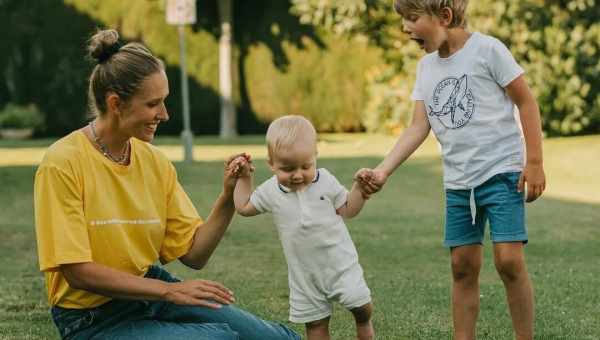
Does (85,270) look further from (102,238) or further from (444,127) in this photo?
(444,127)

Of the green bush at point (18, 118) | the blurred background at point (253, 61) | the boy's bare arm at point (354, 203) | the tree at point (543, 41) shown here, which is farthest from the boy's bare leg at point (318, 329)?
the green bush at point (18, 118)

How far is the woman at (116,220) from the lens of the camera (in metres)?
3.27

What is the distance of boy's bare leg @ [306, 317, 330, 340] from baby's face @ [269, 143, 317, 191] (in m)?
0.50

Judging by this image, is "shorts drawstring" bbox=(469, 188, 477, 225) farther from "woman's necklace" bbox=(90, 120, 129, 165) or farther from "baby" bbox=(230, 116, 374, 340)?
"woman's necklace" bbox=(90, 120, 129, 165)

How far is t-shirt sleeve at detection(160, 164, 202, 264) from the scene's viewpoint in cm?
378

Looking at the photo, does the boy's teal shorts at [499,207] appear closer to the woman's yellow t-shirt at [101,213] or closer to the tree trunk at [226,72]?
the woman's yellow t-shirt at [101,213]

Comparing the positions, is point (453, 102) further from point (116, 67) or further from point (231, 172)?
point (116, 67)

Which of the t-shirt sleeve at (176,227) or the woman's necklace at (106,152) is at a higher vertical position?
the woman's necklace at (106,152)

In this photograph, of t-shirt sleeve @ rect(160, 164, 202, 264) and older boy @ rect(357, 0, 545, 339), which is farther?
older boy @ rect(357, 0, 545, 339)

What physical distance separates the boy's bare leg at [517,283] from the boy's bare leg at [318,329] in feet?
2.41

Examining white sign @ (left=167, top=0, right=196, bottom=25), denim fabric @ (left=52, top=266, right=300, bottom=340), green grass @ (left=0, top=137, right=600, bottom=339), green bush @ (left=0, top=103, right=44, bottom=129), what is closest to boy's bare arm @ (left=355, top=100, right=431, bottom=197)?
denim fabric @ (left=52, top=266, right=300, bottom=340)

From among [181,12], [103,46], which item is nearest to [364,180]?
[103,46]

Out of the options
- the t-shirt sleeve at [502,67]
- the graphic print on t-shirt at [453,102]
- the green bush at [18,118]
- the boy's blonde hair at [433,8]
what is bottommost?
the green bush at [18,118]

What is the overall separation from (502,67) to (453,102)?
0.23 m
